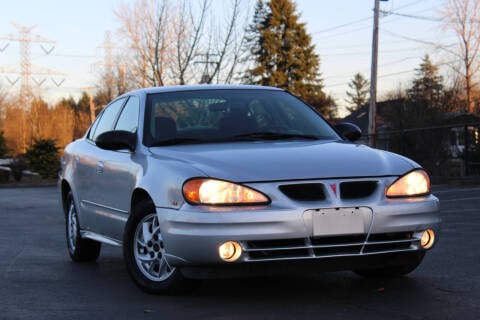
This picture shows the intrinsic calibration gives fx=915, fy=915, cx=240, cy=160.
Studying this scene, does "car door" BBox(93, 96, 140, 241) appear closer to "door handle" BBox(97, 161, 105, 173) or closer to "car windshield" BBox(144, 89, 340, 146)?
"door handle" BBox(97, 161, 105, 173)

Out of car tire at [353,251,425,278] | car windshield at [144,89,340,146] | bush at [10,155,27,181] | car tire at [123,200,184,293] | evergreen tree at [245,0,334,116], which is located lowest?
bush at [10,155,27,181]

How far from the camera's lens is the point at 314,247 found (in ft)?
18.4

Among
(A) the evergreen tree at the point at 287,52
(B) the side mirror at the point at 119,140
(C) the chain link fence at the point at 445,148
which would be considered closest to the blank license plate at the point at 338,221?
(B) the side mirror at the point at 119,140

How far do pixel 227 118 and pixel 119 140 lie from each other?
0.84 m

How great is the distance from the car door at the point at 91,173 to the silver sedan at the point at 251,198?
1.43ft

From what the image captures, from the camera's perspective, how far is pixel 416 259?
6.11 meters

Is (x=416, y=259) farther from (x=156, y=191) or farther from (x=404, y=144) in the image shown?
(x=404, y=144)

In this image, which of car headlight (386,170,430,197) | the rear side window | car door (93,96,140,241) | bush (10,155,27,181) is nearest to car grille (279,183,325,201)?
car headlight (386,170,430,197)

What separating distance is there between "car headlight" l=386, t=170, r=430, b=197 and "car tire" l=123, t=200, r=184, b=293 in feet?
4.90

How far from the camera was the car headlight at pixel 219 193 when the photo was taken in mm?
5566

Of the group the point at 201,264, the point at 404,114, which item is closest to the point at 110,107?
the point at 201,264

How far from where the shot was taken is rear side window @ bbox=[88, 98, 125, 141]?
816cm

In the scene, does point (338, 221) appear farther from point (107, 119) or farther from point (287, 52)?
point (287, 52)

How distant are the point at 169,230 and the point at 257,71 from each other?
62701mm
